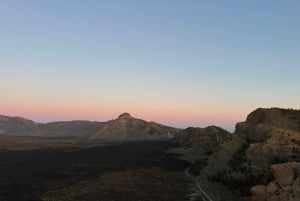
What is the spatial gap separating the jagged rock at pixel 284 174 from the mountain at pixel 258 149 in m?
3.93

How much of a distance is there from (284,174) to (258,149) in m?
13.7

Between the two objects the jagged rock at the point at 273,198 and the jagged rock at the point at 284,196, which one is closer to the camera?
the jagged rock at the point at 284,196

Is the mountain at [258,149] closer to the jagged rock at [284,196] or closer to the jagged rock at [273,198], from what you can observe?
the jagged rock at [273,198]

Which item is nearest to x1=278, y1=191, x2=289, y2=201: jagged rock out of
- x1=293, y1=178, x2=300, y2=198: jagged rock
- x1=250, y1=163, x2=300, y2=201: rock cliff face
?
x1=250, y1=163, x2=300, y2=201: rock cliff face

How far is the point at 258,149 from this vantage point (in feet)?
166

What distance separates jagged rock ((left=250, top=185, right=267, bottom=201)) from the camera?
37.8 metres

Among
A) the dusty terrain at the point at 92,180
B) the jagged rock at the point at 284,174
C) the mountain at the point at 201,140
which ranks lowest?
the dusty terrain at the point at 92,180

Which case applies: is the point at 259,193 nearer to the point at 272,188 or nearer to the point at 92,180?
the point at 272,188

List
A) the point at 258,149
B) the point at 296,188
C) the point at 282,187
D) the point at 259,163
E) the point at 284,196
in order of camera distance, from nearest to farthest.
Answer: the point at 296,188, the point at 284,196, the point at 282,187, the point at 259,163, the point at 258,149


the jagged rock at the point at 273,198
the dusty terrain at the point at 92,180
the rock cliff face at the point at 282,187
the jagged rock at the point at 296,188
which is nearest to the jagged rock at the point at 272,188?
the rock cliff face at the point at 282,187

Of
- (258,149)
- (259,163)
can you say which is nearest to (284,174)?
(259,163)

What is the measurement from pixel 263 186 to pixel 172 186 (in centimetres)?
1345

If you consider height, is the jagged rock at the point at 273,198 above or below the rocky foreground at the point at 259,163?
below

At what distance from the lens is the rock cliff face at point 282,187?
1367 inches
